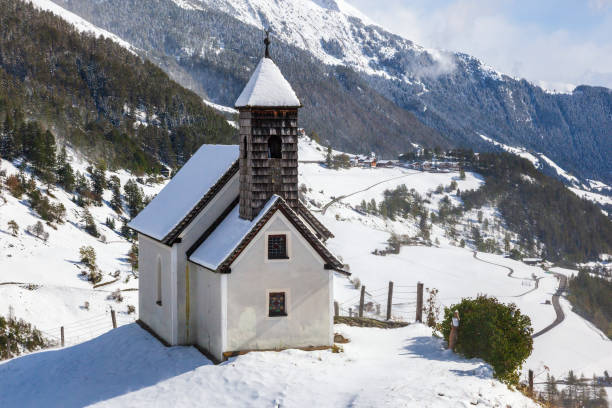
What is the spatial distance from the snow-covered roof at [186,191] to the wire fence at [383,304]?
17.0 meters

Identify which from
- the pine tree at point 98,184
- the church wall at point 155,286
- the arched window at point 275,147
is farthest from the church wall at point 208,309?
the pine tree at point 98,184

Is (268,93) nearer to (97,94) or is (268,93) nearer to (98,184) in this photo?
(98,184)

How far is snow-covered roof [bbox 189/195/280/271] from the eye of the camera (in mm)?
21516

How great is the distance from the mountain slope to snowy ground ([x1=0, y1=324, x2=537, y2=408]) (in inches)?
3023

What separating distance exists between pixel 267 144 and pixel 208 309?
19.6ft

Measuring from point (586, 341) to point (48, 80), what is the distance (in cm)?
10423

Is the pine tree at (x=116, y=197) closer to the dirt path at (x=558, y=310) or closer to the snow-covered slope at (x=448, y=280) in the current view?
the snow-covered slope at (x=448, y=280)

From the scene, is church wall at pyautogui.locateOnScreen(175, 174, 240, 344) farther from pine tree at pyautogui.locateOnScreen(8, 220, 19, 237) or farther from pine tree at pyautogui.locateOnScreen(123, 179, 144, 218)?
pine tree at pyautogui.locateOnScreen(123, 179, 144, 218)

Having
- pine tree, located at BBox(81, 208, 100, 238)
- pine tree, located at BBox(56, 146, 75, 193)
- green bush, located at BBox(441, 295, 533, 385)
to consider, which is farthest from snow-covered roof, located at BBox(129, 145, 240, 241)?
pine tree, located at BBox(56, 146, 75, 193)

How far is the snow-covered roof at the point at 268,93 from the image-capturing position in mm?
22625

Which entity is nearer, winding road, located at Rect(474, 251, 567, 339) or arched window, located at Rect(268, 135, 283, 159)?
arched window, located at Rect(268, 135, 283, 159)

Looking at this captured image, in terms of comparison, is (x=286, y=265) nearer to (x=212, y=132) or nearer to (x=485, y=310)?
Answer: (x=485, y=310)

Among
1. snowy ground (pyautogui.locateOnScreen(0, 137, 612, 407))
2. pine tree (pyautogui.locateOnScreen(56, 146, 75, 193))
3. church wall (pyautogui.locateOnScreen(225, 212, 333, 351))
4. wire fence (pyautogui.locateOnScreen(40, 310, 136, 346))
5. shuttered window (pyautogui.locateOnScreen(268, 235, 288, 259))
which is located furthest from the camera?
pine tree (pyautogui.locateOnScreen(56, 146, 75, 193))

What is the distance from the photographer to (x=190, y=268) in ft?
78.2
